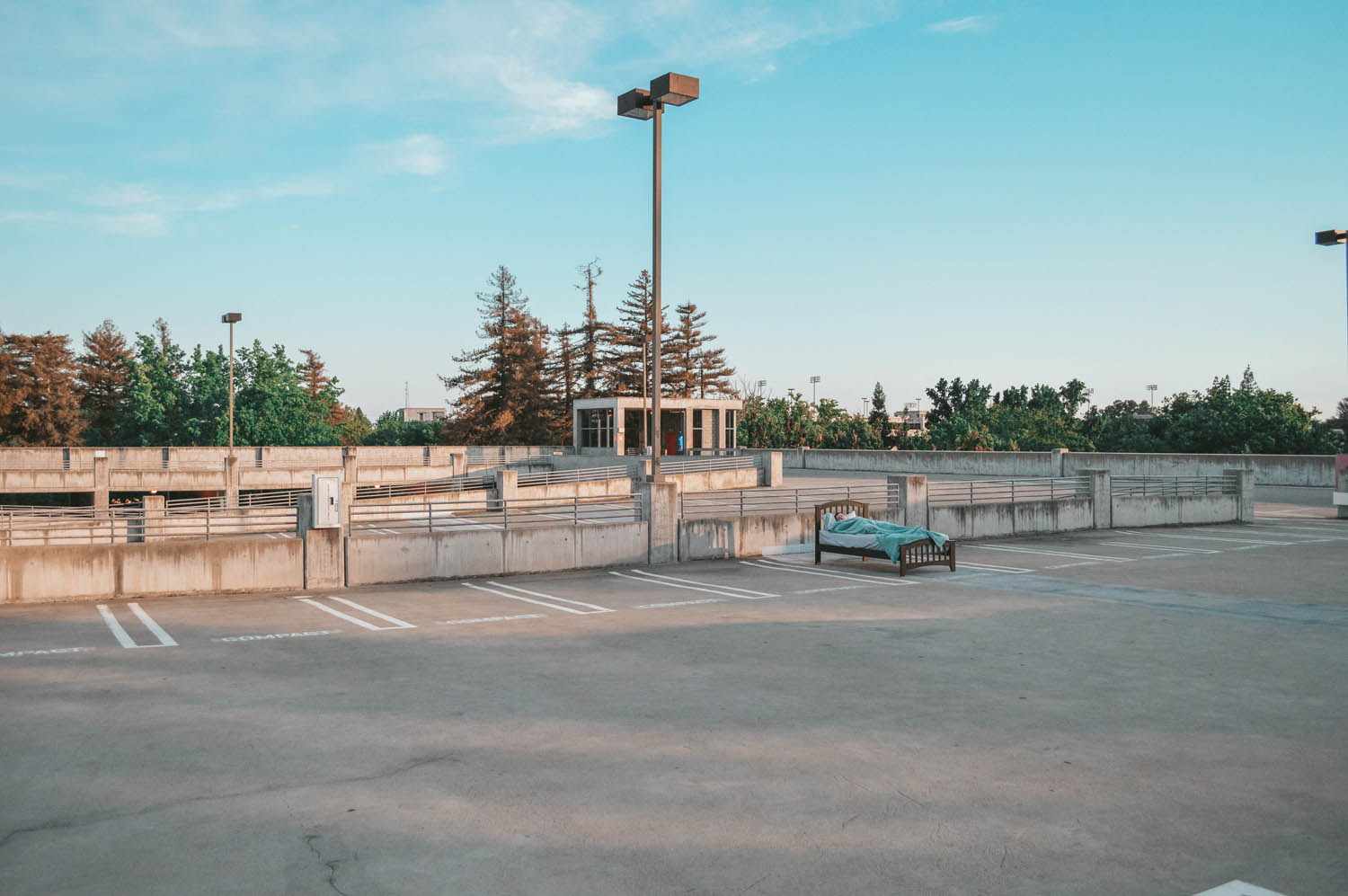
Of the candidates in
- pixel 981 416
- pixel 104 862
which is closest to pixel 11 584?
pixel 104 862

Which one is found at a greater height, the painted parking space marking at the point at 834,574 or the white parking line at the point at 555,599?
the white parking line at the point at 555,599

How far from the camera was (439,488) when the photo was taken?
141 ft

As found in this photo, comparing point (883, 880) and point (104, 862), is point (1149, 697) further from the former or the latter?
point (104, 862)

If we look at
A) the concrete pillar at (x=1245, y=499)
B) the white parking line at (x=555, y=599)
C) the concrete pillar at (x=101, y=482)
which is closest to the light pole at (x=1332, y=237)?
the concrete pillar at (x=1245, y=499)

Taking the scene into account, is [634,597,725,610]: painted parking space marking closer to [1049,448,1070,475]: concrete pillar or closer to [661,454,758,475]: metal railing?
[661,454,758,475]: metal railing

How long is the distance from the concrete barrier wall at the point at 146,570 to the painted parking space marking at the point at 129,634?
641 millimetres

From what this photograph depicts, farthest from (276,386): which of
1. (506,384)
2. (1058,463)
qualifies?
(1058,463)

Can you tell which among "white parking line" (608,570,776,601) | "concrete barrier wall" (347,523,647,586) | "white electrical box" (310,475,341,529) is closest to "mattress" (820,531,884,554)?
"concrete barrier wall" (347,523,647,586)

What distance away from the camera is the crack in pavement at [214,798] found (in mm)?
5930

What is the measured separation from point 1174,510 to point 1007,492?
7.40 m

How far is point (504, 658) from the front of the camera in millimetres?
10914

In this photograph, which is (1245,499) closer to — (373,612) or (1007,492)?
(1007,492)

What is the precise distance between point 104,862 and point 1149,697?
8.88 metres

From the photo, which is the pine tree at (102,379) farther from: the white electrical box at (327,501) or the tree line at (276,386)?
the white electrical box at (327,501)
